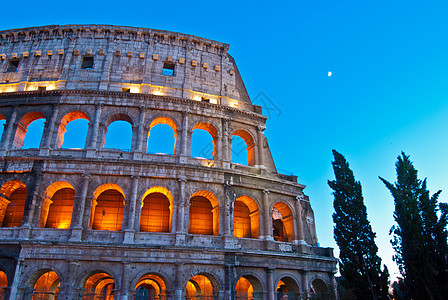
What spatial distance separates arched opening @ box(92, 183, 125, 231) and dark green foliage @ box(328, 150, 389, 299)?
1260 cm

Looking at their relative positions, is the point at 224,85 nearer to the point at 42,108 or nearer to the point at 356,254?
the point at 42,108

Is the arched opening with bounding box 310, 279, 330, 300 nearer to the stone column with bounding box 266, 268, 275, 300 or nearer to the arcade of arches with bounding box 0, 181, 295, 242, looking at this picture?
the stone column with bounding box 266, 268, 275, 300

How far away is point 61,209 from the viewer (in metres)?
19.0

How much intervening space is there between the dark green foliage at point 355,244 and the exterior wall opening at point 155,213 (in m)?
9.94

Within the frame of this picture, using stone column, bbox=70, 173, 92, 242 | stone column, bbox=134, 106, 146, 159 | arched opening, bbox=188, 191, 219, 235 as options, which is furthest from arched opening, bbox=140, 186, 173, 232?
stone column, bbox=70, 173, 92, 242

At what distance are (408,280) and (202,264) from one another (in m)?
9.89

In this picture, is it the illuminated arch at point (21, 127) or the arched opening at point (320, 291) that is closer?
the arched opening at point (320, 291)

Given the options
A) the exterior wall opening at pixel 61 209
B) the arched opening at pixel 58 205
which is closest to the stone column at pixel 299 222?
the arched opening at pixel 58 205

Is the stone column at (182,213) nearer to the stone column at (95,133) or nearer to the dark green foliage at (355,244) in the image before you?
the stone column at (95,133)

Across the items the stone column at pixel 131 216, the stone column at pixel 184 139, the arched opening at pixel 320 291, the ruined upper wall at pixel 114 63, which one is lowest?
the arched opening at pixel 320 291

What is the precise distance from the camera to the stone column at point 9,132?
1941 cm

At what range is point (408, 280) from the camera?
14961 millimetres

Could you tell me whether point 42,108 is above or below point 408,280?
above

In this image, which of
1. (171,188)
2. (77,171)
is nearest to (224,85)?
(171,188)
